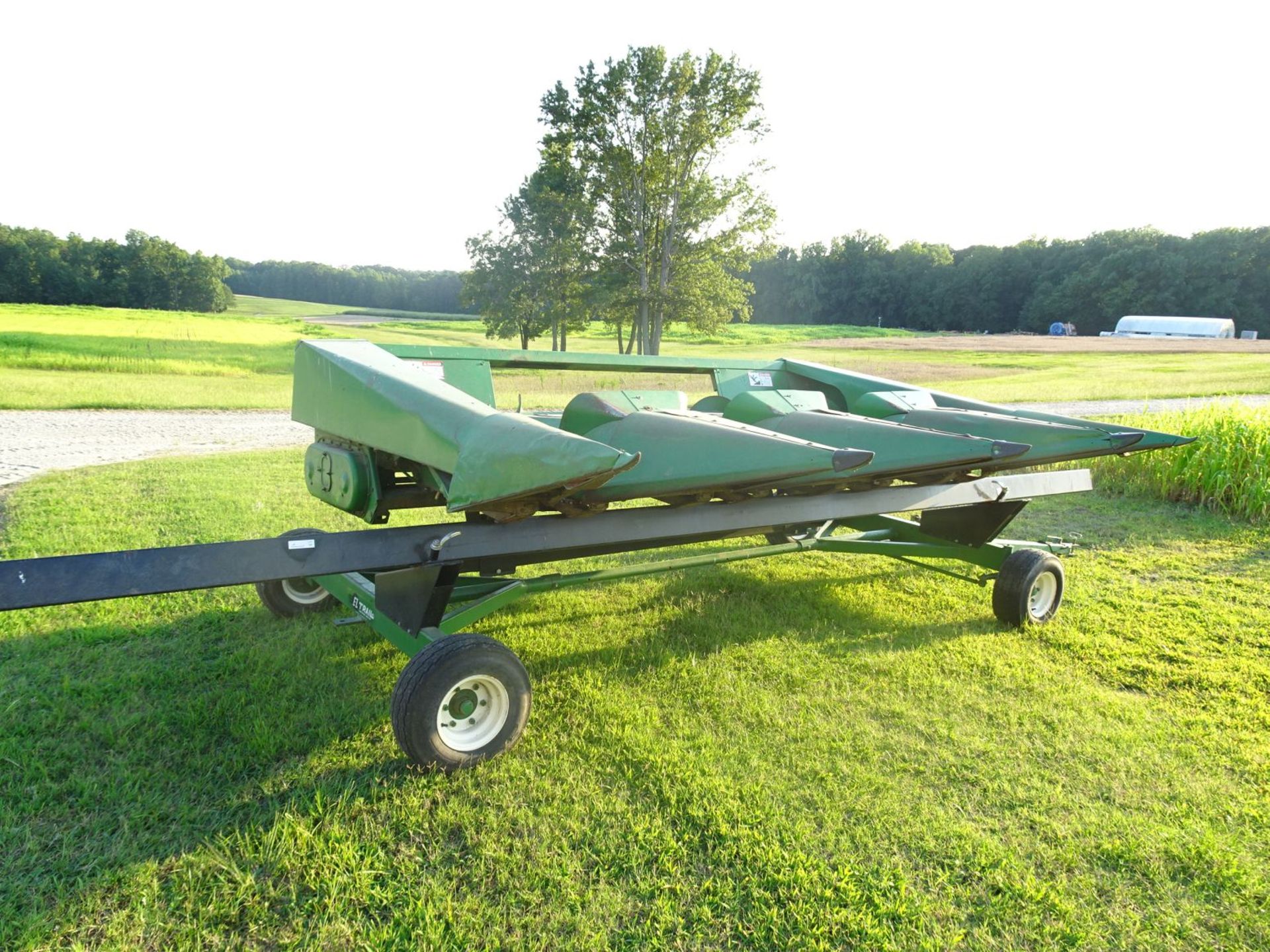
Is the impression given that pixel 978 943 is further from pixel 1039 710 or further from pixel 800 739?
pixel 1039 710

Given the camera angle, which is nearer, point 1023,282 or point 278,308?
point 278,308

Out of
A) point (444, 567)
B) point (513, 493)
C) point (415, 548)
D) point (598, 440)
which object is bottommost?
point (444, 567)

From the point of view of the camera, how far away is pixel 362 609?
351 centimetres

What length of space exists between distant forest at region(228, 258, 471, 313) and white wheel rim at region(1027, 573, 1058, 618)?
9033 centimetres

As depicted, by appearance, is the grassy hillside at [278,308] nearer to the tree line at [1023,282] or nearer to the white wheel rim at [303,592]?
the tree line at [1023,282]

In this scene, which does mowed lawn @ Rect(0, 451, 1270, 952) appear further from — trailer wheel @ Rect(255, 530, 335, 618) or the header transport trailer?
the header transport trailer

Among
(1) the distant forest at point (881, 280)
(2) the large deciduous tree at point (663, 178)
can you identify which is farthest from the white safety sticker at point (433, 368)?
(1) the distant forest at point (881, 280)

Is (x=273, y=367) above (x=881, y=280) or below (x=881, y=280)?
below

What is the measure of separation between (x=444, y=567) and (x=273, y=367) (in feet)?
96.9

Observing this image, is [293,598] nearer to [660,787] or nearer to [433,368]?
[433,368]

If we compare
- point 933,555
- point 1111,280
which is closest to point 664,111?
point 933,555

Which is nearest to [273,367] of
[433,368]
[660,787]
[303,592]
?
[303,592]

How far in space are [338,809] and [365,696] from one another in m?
0.89

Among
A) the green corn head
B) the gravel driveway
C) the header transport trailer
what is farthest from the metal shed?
the header transport trailer
